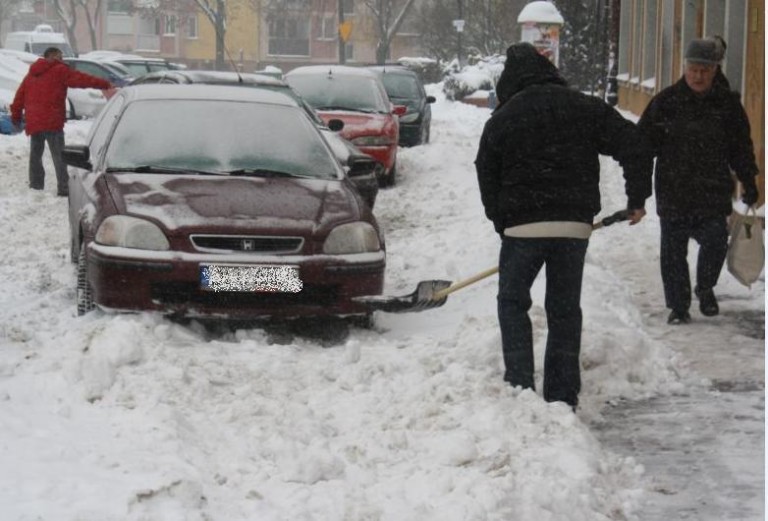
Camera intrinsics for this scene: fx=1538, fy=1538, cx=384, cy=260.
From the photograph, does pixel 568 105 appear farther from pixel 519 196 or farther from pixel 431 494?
pixel 431 494

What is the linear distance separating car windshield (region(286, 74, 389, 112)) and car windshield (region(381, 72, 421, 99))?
6.06 m

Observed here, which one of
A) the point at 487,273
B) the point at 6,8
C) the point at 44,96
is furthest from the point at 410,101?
the point at 6,8

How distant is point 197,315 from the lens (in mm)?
8039

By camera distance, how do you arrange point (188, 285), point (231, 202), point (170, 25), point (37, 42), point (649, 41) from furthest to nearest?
point (170, 25)
point (37, 42)
point (649, 41)
point (231, 202)
point (188, 285)

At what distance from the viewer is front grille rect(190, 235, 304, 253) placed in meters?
8.12

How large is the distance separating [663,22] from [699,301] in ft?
50.6

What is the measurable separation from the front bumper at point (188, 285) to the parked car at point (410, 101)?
16214mm

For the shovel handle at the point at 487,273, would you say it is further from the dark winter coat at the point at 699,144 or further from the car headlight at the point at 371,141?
the car headlight at the point at 371,141

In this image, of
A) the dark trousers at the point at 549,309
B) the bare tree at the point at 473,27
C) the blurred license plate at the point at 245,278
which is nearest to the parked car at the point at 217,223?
the blurred license plate at the point at 245,278

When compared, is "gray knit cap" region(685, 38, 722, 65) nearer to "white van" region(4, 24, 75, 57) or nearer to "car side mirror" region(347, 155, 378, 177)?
"car side mirror" region(347, 155, 378, 177)

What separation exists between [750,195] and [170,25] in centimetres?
8431

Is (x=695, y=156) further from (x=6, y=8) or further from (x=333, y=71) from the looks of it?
(x=6, y=8)

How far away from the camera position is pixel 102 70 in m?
35.7

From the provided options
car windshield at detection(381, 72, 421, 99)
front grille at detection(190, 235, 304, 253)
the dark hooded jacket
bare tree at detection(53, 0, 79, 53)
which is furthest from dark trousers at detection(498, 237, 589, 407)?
bare tree at detection(53, 0, 79, 53)
